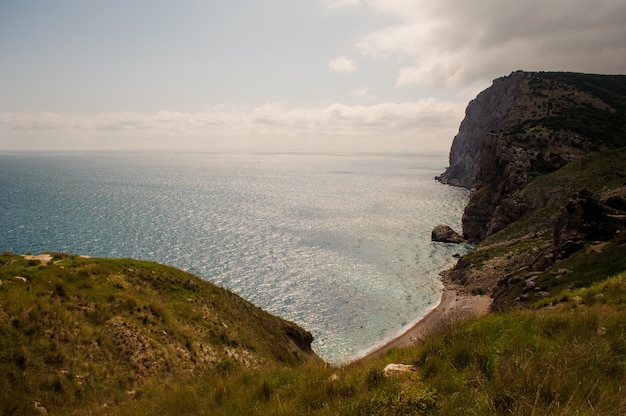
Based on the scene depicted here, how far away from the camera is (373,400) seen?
6910 mm

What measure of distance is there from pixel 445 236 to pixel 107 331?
84854mm

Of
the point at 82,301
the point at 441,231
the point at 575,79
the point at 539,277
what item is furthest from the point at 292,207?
the point at 575,79

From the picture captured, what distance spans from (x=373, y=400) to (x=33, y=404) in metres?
14.4

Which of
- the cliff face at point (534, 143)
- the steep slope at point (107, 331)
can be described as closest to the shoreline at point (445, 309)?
the steep slope at point (107, 331)

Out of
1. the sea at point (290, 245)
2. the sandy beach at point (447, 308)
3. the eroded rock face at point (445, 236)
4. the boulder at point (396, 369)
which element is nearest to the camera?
the boulder at point (396, 369)

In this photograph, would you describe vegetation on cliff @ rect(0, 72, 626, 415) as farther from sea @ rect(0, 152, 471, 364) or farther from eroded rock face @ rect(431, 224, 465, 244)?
eroded rock face @ rect(431, 224, 465, 244)

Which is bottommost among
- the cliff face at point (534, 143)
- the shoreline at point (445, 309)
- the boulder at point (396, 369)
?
the shoreline at point (445, 309)

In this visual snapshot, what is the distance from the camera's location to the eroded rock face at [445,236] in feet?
290

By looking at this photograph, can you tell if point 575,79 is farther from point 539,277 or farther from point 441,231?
point 539,277

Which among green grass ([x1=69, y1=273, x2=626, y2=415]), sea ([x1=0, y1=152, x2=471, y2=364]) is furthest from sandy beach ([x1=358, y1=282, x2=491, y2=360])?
green grass ([x1=69, y1=273, x2=626, y2=415])

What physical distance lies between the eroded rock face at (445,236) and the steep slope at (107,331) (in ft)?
227

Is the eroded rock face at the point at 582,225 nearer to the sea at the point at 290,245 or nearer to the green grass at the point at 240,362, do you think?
the sea at the point at 290,245

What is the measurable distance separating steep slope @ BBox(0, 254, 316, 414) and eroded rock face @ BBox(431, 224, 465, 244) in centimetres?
6915

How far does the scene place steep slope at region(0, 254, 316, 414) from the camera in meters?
15.1
